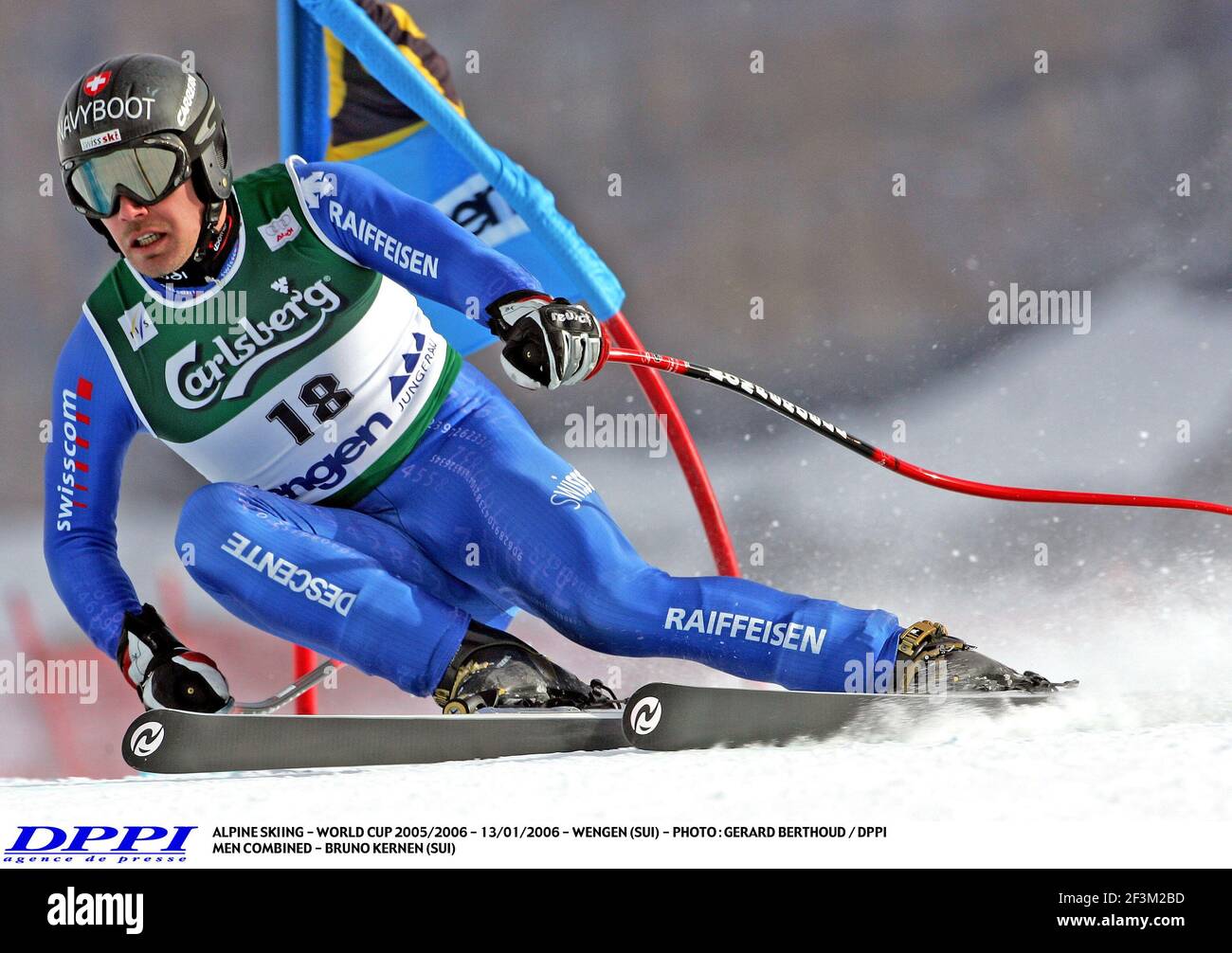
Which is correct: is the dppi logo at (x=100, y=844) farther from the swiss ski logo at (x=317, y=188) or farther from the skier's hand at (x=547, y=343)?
the swiss ski logo at (x=317, y=188)

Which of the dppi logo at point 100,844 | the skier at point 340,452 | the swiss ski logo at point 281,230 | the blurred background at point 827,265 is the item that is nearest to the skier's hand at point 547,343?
the skier at point 340,452

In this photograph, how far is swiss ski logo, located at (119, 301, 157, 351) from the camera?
237cm

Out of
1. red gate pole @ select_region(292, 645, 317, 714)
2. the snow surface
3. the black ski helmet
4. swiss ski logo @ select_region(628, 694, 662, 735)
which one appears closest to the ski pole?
the snow surface

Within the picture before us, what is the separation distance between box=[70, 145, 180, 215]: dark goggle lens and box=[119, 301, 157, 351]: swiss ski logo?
7.9 inches

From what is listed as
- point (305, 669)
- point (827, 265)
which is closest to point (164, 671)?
point (305, 669)

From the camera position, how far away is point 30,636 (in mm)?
4820

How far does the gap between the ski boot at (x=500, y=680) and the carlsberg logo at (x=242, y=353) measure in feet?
1.99

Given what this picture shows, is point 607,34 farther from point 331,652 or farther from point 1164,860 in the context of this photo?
point 1164,860

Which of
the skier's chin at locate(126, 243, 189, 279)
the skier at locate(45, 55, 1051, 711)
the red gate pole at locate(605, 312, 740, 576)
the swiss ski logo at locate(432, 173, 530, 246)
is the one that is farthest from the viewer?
the red gate pole at locate(605, 312, 740, 576)

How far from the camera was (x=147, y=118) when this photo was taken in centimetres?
219

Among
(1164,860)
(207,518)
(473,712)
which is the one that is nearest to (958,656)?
(1164,860)

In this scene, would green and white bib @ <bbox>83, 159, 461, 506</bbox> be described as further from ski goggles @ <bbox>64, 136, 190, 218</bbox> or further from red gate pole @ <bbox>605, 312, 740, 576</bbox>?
red gate pole @ <bbox>605, 312, 740, 576</bbox>

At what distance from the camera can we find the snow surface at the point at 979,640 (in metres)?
1.69

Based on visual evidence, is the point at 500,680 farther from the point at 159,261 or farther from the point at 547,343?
the point at 159,261
